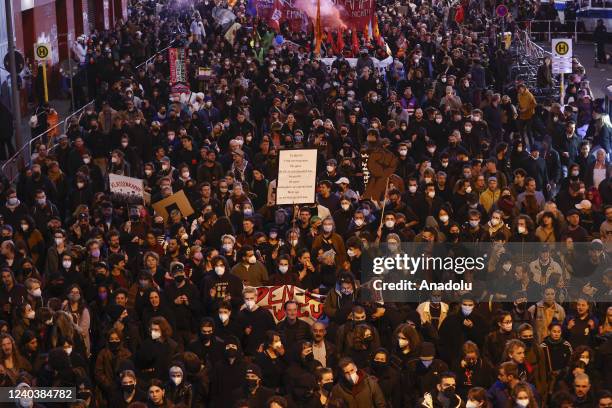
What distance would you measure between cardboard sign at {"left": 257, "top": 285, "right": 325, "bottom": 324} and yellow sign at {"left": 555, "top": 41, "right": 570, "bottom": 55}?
13.2 meters

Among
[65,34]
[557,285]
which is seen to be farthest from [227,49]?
[557,285]

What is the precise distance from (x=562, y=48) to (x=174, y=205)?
1110cm

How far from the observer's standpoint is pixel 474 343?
13.5 metres

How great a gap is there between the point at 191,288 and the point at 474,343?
120 inches

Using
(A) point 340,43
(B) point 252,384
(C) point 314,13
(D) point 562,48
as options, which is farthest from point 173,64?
(B) point 252,384

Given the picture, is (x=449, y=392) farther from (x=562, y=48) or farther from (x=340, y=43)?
(x=340, y=43)

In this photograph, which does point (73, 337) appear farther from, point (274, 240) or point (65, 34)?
point (65, 34)

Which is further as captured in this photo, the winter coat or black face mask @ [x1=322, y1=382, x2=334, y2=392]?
black face mask @ [x1=322, y1=382, x2=334, y2=392]

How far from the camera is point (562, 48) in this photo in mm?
27391

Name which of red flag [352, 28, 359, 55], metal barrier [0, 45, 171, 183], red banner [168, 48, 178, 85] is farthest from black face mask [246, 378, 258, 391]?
red flag [352, 28, 359, 55]

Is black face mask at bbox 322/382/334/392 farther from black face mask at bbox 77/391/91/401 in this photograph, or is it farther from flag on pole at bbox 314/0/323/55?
flag on pole at bbox 314/0/323/55

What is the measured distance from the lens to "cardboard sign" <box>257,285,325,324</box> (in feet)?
50.3

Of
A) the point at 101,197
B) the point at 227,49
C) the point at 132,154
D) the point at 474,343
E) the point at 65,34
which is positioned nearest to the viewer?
the point at 474,343

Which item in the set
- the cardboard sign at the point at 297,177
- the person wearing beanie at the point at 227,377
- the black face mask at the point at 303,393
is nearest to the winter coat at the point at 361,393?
the black face mask at the point at 303,393
